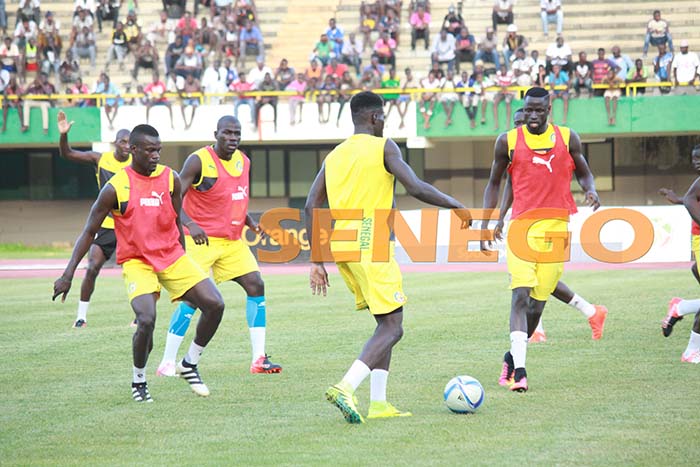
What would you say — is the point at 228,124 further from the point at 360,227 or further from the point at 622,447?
the point at 622,447

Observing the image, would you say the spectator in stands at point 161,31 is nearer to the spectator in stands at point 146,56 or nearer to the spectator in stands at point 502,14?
the spectator in stands at point 146,56

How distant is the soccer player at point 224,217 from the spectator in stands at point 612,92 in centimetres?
2461

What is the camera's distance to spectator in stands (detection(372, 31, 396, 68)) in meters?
36.2

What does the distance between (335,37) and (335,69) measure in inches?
81.8

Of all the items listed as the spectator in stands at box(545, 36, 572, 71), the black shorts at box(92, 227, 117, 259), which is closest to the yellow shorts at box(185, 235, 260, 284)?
the black shorts at box(92, 227, 117, 259)

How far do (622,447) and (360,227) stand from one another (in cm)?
231

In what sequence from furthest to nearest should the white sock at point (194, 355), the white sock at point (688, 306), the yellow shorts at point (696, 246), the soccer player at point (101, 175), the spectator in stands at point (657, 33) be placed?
the spectator in stands at point (657, 33) → the soccer player at point (101, 175) → the white sock at point (688, 306) → the yellow shorts at point (696, 246) → the white sock at point (194, 355)

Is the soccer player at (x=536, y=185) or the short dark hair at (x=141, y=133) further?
the soccer player at (x=536, y=185)

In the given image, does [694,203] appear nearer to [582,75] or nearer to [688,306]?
[688,306]

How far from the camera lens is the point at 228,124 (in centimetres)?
1052

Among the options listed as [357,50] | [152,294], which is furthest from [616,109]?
[152,294]

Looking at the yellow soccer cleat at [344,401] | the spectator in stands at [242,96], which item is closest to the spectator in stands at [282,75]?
the spectator in stands at [242,96]

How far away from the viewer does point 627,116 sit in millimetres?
34125

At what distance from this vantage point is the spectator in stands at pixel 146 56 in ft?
120
